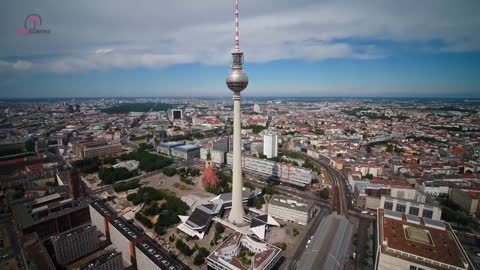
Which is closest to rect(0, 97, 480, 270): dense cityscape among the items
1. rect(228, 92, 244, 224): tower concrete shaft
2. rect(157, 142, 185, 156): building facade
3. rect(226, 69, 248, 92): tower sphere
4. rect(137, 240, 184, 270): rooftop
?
rect(137, 240, 184, 270): rooftop

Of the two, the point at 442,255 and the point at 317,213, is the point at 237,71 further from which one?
the point at 442,255

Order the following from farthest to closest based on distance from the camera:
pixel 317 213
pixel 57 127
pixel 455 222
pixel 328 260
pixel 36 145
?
pixel 57 127 → pixel 36 145 → pixel 317 213 → pixel 455 222 → pixel 328 260

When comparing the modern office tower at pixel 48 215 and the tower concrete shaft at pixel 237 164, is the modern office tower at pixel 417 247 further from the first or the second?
the modern office tower at pixel 48 215

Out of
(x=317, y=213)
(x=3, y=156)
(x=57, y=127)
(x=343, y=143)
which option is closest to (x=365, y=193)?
(x=317, y=213)

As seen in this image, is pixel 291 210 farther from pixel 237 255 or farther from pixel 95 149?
pixel 95 149

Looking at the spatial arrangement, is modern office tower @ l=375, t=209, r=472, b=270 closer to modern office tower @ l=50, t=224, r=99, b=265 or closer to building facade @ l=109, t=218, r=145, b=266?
building facade @ l=109, t=218, r=145, b=266

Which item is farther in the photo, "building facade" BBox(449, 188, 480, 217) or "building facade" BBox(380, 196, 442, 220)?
"building facade" BBox(449, 188, 480, 217)

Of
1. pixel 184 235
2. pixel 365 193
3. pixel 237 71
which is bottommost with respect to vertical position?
pixel 184 235
